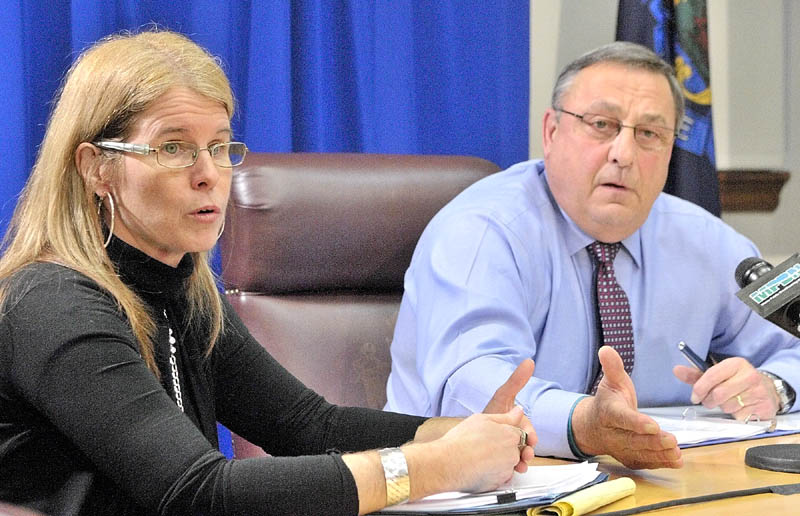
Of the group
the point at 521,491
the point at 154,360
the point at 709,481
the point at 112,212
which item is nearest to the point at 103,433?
the point at 154,360

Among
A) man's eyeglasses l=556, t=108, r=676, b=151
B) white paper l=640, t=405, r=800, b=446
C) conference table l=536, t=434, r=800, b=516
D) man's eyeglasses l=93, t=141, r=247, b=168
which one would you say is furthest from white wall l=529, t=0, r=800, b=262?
man's eyeglasses l=93, t=141, r=247, b=168

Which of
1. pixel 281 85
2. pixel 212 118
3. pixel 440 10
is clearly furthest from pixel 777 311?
pixel 440 10

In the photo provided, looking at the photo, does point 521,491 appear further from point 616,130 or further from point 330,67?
point 330,67

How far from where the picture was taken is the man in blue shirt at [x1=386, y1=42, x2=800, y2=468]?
1.83m

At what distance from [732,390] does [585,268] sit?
1.45 feet

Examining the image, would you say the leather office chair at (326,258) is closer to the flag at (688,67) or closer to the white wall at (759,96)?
the flag at (688,67)

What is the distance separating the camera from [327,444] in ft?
4.99

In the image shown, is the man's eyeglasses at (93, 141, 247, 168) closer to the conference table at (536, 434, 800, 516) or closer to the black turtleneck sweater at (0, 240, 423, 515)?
the black turtleneck sweater at (0, 240, 423, 515)

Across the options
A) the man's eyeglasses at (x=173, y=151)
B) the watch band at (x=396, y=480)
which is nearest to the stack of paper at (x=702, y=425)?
the watch band at (x=396, y=480)

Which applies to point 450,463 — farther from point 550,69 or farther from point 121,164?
point 550,69

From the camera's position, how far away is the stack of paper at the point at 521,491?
1155 millimetres

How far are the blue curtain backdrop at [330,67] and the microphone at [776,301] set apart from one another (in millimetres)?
1420

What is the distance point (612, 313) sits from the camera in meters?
2.03

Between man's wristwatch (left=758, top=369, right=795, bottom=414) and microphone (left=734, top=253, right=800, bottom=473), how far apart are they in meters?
0.48
